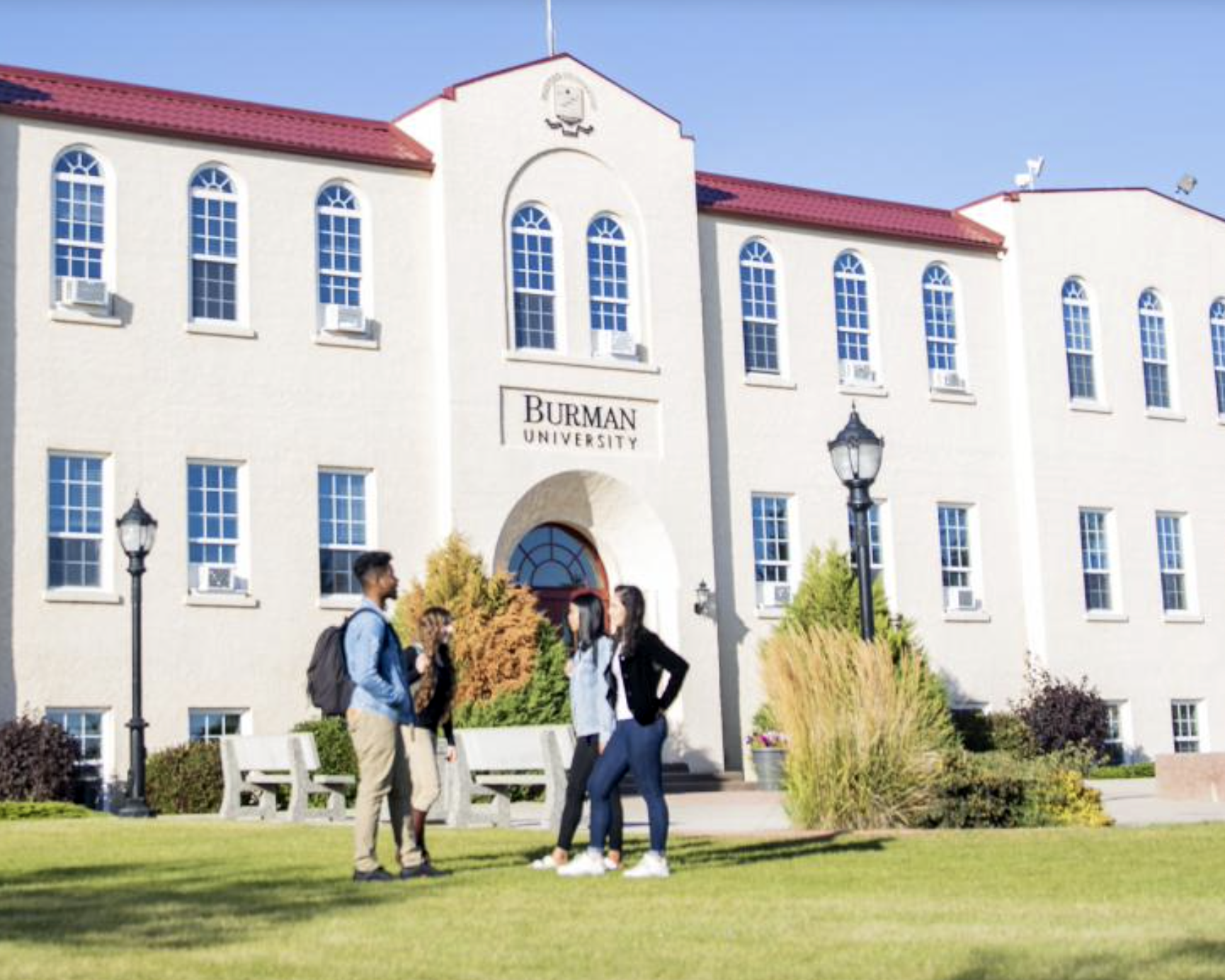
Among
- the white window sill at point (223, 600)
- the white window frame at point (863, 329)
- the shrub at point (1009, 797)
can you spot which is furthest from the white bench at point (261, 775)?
the white window frame at point (863, 329)

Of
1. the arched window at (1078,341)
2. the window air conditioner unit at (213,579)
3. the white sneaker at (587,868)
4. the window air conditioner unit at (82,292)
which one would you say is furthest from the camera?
the arched window at (1078,341)

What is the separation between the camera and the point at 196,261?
24.9m

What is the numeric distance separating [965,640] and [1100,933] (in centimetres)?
2240

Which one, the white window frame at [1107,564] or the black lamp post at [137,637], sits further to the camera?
the white window frame at [1107,564]

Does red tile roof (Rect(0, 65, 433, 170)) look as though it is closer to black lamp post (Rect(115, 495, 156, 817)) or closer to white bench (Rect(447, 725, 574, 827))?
black lamp post (Rect(115, 495, 156, 817))

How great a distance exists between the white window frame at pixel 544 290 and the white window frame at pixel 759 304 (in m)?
3.35

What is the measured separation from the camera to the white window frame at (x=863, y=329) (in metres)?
30.3

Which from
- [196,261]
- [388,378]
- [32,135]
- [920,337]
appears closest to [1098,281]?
[920,337]

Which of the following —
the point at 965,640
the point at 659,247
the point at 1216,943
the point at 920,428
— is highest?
the point at 659,247

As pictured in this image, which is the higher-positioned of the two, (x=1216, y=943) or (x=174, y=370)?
(x=174, y=370)

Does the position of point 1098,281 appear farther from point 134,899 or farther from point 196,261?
point 134,899

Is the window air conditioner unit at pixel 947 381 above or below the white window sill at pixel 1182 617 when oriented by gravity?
above

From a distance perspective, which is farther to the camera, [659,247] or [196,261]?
[659,247]

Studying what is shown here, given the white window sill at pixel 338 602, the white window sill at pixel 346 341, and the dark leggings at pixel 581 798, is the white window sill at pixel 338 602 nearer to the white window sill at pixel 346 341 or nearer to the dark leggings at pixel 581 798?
the white window sill at pixel 346 341
